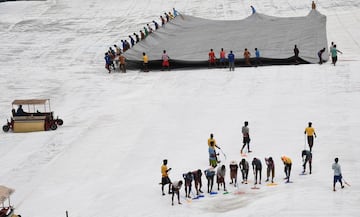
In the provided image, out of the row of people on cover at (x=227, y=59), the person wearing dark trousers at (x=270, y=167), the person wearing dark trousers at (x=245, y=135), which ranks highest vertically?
the row of people on cover at (x=227, y=59)

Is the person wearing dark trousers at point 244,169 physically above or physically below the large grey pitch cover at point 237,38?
below

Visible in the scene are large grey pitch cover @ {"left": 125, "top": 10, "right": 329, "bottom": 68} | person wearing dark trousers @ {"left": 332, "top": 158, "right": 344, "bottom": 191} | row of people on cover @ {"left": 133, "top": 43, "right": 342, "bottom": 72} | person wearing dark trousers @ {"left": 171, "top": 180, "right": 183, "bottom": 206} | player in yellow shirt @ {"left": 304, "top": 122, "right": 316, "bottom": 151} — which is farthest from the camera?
large grey pitch cover @ {"left": 125, "top": 10, "right": 329, "bottom": 68}

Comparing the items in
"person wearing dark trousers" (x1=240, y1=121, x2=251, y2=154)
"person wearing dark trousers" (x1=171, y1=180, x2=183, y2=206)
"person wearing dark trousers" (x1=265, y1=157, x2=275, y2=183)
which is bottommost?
"person wearing dark trousers" (x1=171, y1=180, x2=183, y2=206)

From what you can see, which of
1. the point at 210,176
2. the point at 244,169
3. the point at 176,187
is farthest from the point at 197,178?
the point at 244,169

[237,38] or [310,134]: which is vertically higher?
[237,38]

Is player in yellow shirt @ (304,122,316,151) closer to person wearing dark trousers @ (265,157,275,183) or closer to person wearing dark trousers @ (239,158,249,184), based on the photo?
person wearing dark trousers @ (265,157,275,183)

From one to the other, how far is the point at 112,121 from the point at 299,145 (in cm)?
859

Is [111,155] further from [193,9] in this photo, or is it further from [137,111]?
[193,9]

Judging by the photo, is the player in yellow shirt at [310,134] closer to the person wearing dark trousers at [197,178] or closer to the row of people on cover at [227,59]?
the person wearing dark trousers at [197,178]

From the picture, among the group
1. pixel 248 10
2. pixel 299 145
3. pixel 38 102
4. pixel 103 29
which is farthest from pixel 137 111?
pixel 248 10

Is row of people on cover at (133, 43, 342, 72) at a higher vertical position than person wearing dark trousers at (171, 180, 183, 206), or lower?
higher

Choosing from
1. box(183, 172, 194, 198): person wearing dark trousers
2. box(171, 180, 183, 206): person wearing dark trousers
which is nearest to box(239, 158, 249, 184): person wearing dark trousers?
box(183, 172, 194, 198): person wearing dark trousers

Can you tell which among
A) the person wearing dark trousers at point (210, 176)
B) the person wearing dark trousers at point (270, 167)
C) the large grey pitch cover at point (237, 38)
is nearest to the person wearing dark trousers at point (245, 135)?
the person wearing dark trousers at point (270, 167)

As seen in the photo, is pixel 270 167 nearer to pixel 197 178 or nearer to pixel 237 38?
pixel 197 178
